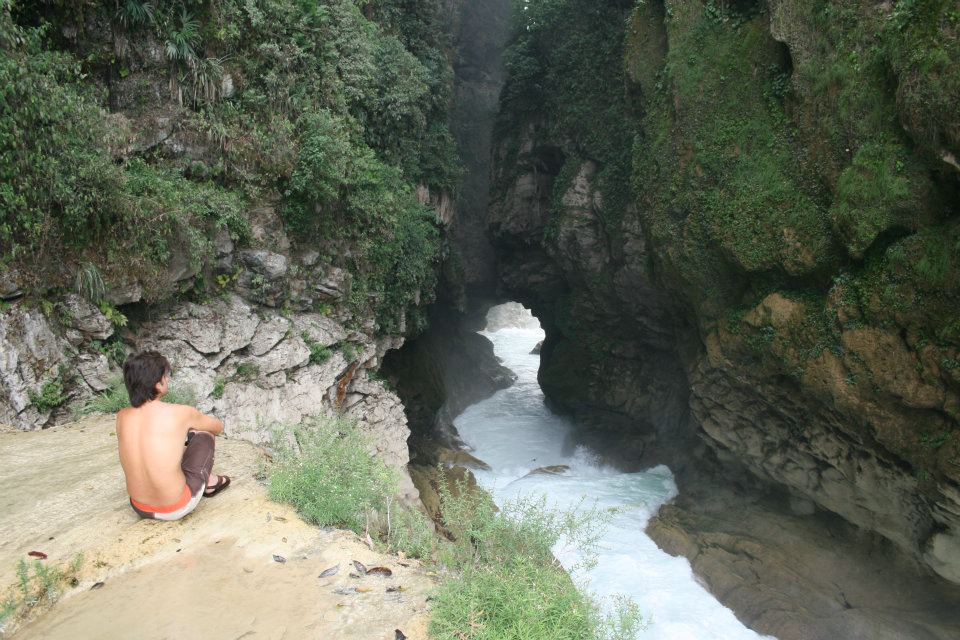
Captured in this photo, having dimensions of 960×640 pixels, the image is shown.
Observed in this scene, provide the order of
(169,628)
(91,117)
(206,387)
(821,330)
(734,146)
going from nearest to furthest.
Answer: (169,628), (91,117), (206,387), (821,330), (734,146)

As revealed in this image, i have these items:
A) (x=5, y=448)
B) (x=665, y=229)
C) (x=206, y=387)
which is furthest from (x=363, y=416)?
(x=665, y=229)

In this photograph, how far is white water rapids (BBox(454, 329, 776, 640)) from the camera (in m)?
8.71

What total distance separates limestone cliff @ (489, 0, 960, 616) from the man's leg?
8.16 meters

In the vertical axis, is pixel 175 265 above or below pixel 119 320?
above

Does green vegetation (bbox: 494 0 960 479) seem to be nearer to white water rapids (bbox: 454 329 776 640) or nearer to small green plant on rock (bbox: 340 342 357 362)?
white water rapids (bbox: 454 329 776 640)

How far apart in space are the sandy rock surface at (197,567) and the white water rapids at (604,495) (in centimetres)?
169

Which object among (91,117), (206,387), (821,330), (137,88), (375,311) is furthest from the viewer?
(375,311)

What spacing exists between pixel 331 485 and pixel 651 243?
31.9 feet

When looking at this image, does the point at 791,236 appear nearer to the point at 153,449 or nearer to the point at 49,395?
the point at 153,449

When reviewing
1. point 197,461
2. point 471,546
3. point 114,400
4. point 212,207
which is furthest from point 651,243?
point 197,461

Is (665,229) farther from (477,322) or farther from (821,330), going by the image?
(477,322)

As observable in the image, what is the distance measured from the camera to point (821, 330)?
27.1 ft

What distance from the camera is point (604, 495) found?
13.5m

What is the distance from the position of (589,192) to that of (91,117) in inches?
476
